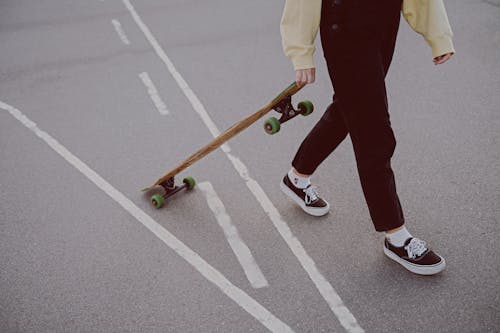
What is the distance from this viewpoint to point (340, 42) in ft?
7.79

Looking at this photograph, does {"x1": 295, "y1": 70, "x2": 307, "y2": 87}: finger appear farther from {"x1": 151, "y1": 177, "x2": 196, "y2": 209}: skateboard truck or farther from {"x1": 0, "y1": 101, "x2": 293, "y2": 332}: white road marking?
{"x1": 151, "y1": 177, "x2": 196, "y2": 209}: skateboard truck

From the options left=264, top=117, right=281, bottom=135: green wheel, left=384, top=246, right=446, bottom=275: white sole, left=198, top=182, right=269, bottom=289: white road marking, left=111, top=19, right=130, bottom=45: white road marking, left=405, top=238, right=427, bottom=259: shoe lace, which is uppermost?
left=264, top=117, right=281, bottom=135: green wheel

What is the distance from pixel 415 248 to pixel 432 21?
1.28 metres

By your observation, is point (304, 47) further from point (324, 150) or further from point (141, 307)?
point (141, 307)

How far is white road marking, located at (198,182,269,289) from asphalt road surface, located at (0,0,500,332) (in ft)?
0.04

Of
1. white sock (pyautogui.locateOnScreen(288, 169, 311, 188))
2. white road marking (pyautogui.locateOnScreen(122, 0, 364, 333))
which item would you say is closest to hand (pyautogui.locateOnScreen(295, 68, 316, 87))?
white sock (pyautogui.locateOnScreen(288, 169, 311, 188))

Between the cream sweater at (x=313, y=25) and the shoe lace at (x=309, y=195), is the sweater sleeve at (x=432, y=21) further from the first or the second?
the shoe lace at (x=309, y=195)

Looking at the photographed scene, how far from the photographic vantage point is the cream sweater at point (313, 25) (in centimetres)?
237

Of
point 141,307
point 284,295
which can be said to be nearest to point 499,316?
point 284,295

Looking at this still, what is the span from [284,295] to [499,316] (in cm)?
115

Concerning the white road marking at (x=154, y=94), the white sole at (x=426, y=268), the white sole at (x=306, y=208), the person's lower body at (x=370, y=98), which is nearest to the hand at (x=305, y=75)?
the person's lower body at (x=370, y=98)

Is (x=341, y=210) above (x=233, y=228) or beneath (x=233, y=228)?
beneath

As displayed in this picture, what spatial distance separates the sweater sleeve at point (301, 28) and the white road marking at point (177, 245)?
135 cm

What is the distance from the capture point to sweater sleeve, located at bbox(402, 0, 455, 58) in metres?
2.48
